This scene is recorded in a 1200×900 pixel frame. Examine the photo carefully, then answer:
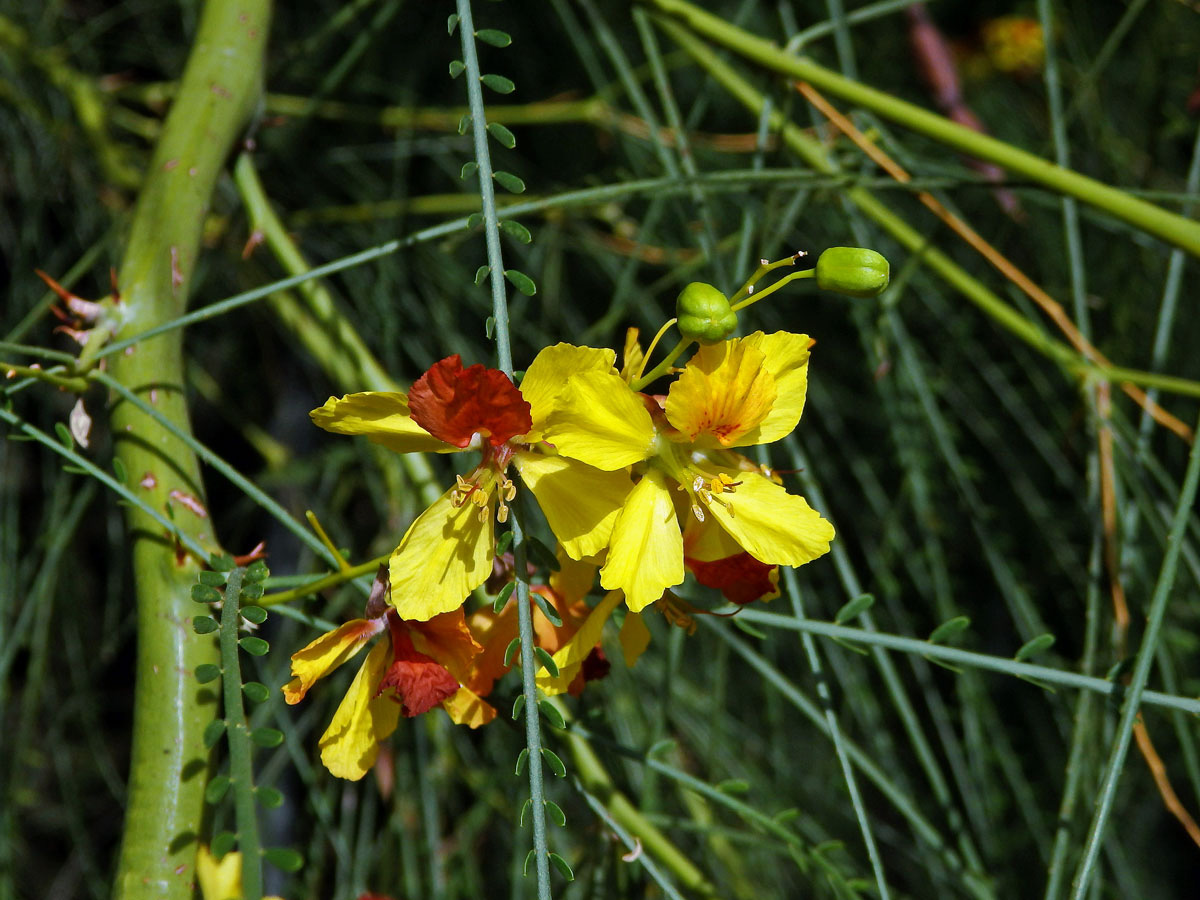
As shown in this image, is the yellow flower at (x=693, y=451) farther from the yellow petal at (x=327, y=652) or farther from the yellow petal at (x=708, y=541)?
the yellow petal at (x=327, y=652)

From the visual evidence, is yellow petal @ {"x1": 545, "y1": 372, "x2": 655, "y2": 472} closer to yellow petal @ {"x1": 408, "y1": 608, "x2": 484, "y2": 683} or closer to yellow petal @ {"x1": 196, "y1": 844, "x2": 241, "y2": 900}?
yellow petal @ {"x1": 408, "y1": 608, "x2": 484, "y2": 683}

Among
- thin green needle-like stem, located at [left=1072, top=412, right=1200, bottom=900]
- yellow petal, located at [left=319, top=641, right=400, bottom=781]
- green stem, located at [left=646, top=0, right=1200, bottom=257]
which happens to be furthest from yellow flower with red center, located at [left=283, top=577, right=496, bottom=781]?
green stem, located at [left=646, top=0, right=1200, bottom=257]

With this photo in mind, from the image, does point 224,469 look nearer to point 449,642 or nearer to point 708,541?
point 449,642

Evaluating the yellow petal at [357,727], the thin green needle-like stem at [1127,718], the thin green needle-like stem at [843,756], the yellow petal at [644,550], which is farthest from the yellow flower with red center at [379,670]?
the thin green needle-like stem at [1127,718]

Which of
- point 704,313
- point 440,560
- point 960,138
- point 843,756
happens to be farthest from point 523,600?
point 960,138

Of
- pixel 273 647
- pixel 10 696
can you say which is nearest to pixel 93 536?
pixel 10 696

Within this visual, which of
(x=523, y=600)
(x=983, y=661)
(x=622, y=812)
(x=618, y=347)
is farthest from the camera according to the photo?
(x=618, y=347)
